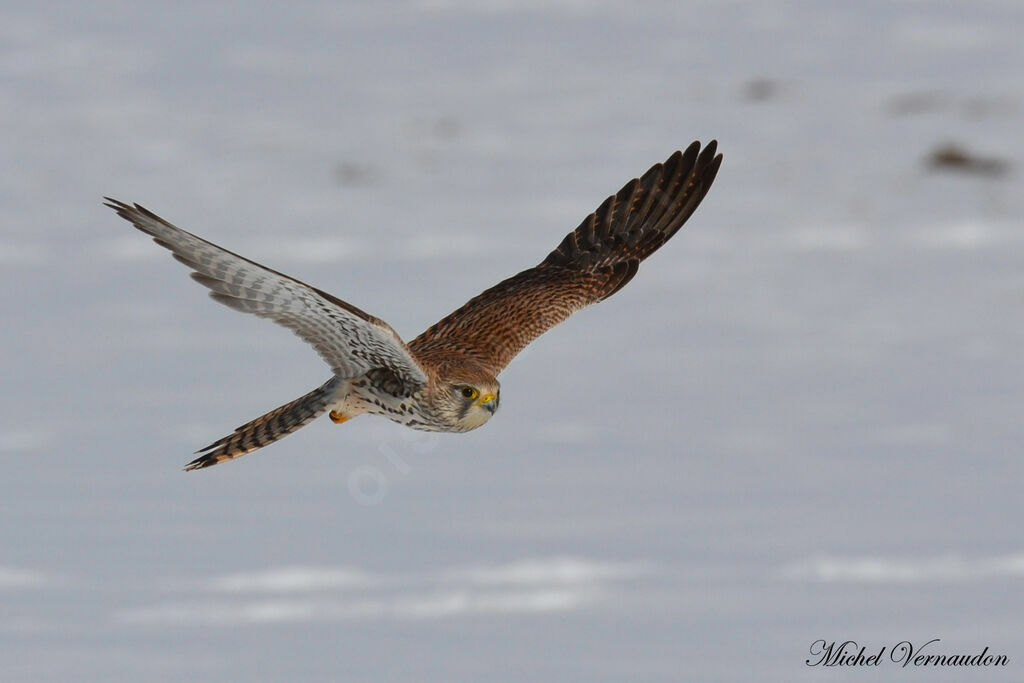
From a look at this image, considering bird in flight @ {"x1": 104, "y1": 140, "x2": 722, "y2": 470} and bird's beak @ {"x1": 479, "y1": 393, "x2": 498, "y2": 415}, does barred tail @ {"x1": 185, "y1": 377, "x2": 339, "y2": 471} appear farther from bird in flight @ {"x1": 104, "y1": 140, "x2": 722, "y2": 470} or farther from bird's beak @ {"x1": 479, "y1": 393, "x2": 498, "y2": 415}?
bird's beak @ {"x1": 479, "y1": 393, "x2": 498, "y2": 415}

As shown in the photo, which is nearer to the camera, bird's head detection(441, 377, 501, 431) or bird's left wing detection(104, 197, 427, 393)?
bird's left wing detection(104, 197, 427, 393)

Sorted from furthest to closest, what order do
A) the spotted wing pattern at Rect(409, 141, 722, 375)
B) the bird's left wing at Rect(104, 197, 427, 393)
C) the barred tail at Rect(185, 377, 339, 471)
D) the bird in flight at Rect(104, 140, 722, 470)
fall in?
the spotted wing pattern at Rect(409, 141, 722, 375) → the barred tail at Rect(185, 377, 339, 471) → the bird in flight at Rect(104, 140, 722, 470) → the bird's left wing at Rect(104, 197, 427, 393)

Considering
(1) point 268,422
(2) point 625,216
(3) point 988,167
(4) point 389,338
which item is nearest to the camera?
(4) point 389,338

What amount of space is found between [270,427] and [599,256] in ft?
10.4

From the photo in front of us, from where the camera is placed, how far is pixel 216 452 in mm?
9695

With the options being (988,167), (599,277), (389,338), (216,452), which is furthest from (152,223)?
(988,167)

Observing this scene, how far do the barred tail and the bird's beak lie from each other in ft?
2.52

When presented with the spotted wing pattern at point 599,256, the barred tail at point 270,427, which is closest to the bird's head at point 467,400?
the barred tail at point 270,427

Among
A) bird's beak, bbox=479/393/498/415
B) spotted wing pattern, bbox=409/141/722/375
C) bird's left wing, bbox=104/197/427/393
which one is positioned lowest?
bird's beak, bbox=479/393/498/415

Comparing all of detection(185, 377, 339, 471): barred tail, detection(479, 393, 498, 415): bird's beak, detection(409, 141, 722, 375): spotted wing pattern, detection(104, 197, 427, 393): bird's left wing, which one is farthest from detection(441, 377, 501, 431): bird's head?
detection(409, 141, 722, 375): spotted wing pattern

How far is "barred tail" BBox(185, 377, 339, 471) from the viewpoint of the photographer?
9555 millimetres

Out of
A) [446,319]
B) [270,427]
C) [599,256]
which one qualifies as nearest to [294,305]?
[270,427]

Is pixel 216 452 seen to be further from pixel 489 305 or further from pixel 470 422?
pixel 489 305

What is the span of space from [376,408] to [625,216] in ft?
9.72
